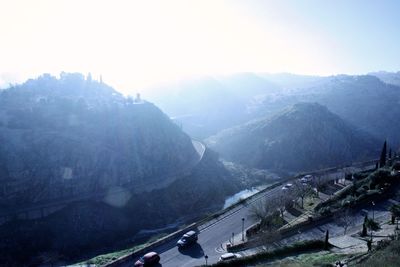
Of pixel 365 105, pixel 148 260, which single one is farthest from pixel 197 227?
pixel 365 105

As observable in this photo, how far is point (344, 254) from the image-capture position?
28969 millimetres

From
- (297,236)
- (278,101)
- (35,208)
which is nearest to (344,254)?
(297,236)

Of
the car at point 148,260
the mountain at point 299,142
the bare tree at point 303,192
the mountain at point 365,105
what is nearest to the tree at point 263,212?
the bare tree at point 303,192

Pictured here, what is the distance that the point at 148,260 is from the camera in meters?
34.6

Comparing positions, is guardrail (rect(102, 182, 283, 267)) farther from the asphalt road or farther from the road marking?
the road marking

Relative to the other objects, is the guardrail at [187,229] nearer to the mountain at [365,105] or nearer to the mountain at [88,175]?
the mountain at [88,175]

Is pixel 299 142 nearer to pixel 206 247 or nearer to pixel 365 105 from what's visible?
pixel 365 105

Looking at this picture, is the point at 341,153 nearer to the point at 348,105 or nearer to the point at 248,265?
the point at 348,105

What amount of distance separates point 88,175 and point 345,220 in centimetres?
4852

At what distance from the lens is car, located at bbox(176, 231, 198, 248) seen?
39.4m

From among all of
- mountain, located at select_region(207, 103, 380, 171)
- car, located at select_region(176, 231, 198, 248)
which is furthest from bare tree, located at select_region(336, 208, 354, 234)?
mountain, located at select_region(207, 103, 380, 171)

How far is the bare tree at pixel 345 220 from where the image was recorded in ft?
132

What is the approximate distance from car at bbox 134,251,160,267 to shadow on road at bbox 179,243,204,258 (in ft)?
12.3

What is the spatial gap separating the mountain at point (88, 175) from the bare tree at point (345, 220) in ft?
107
